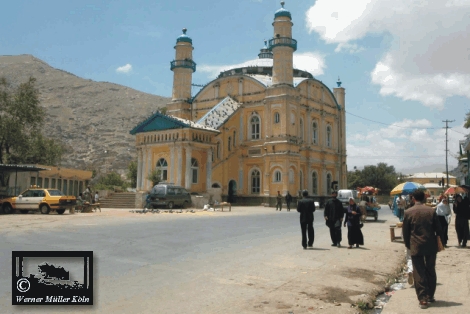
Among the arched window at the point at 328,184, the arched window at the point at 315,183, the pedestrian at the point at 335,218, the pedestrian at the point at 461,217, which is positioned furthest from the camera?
the arched window at the point at 328,184

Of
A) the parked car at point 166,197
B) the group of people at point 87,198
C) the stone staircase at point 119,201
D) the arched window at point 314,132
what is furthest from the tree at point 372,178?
the group of people at point 87,198

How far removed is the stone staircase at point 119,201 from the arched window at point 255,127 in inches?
595

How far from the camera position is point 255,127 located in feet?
150

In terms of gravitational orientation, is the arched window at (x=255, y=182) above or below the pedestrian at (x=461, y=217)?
above

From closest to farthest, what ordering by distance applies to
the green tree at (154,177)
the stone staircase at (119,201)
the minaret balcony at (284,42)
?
the stone staircase at (119,201), the green tree at (154,177), the minaret balcony at (284,42)

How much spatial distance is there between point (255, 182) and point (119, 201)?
14.7m

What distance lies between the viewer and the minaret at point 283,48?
42.9m

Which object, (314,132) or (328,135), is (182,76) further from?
(328,135)

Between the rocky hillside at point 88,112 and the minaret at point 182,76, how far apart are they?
34.4m

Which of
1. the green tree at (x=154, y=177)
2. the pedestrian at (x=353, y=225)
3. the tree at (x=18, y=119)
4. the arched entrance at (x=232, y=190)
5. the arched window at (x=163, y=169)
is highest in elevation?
the tree at (x=18, y=119)

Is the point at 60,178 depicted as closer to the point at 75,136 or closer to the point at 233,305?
the point at 233,305

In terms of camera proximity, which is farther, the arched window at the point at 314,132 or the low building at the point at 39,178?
the arched window at the point at 314,132

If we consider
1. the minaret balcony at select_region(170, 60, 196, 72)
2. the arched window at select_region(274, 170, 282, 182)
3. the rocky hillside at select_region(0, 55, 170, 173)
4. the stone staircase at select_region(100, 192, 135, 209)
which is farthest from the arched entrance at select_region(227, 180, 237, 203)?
the rocky hillside at select_region(0, 55, 170, 173)

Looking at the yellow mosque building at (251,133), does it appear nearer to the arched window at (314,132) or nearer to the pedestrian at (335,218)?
the arched window at (314,132)
